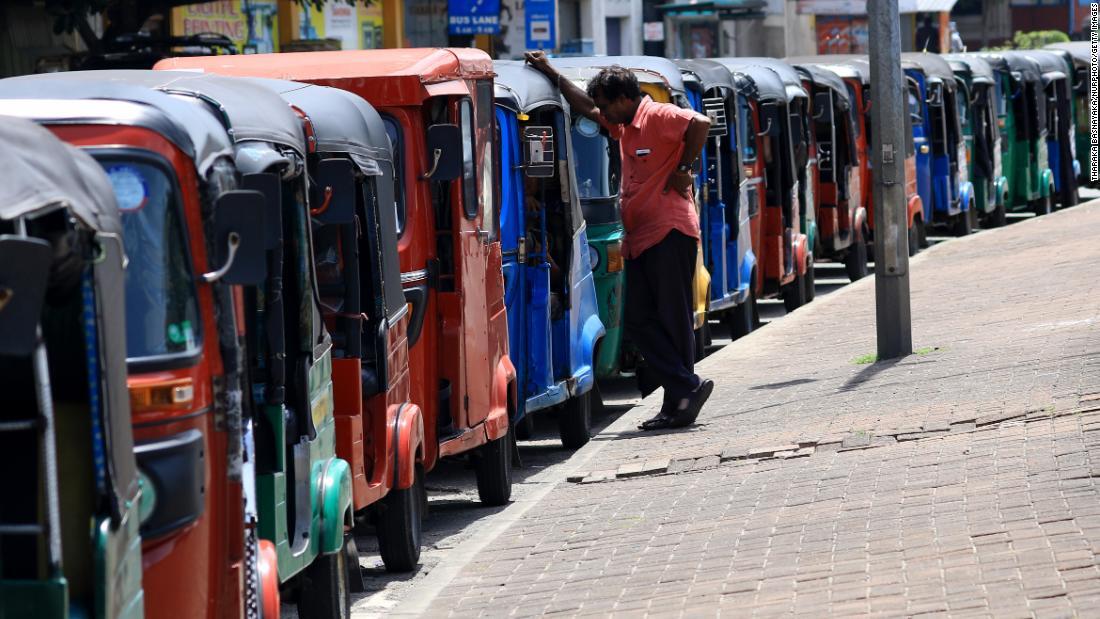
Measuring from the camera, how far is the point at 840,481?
333 inches

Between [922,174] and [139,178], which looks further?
[922,174]

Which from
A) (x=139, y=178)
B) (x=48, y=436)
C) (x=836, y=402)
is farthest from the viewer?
(x=836, y=402)

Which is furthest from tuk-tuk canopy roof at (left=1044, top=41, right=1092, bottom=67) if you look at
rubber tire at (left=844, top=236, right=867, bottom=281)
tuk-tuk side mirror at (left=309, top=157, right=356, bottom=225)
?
tuk-tuk side mirror at (left=309, top=157, right=356, bottom=225)

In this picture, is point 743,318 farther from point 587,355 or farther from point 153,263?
point 153,263

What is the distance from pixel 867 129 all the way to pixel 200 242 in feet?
57.7

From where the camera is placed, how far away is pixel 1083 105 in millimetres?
32531

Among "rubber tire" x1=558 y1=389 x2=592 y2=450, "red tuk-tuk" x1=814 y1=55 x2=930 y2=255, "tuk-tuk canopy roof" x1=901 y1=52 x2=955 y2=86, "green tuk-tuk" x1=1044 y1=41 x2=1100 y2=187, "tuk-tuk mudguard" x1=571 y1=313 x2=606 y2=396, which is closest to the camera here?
"tuk-tuk mudguard" x1=571 y1=313 x2=606 y2=396

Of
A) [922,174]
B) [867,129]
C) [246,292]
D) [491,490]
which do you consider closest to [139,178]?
[246,292]

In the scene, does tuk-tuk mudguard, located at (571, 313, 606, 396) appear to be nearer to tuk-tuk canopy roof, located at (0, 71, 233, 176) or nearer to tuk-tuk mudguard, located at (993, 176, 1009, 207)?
tuk-tuk canopy roof, located at (0, 71, 233, 176)

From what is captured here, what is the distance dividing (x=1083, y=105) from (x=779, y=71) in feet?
48.5

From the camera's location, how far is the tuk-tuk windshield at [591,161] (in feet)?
40.5

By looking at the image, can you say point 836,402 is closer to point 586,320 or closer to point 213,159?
point 586,320

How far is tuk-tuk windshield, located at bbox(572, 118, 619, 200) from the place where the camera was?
1234cm

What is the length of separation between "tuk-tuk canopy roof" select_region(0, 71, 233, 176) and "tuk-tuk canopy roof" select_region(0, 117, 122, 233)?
0.67 m
